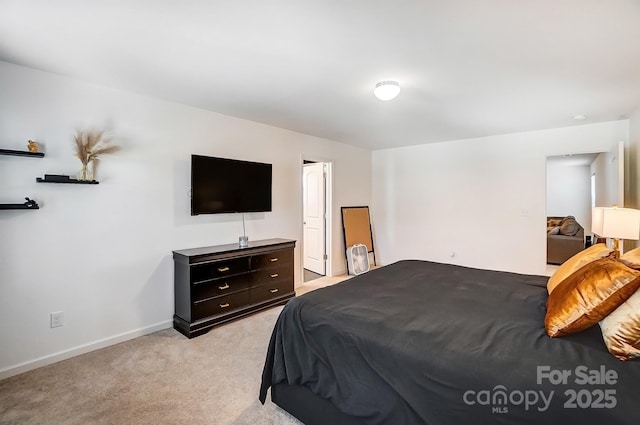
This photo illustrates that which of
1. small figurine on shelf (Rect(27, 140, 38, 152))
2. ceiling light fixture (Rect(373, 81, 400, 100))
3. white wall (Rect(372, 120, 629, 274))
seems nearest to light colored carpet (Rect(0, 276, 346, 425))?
small figurine on shelf (Rect(27, 140, 38, 152))

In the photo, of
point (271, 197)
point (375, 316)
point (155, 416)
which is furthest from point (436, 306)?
point (271, 197)

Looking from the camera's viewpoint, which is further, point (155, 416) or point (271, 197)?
point (271, 197)

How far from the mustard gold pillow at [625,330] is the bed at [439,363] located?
3 cm

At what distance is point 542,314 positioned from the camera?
5.59 ft

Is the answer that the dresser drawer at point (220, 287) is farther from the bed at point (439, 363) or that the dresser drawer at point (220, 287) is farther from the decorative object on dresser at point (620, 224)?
the decorative object on dresser at point (620, 224)

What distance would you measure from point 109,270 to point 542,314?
340cm

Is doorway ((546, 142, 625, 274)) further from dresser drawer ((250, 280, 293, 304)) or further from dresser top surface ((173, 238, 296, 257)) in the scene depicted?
dresser top surface ((173, 238, 296, 257))

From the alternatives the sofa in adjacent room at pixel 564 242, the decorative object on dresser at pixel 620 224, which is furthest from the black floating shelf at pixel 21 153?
the sofa in adjacent room at pixel 564 242

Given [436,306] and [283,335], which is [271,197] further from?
[436,306]

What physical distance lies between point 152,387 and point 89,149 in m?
2.03

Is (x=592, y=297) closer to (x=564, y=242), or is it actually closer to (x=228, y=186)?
(x=228, y=186)

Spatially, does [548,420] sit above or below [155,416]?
above

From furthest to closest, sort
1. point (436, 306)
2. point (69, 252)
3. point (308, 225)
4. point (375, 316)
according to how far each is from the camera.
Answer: point (308, 225) → point (69, 252) → point (436, 306) → point (375, 316)

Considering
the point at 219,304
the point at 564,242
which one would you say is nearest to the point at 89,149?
the point at 219,304
